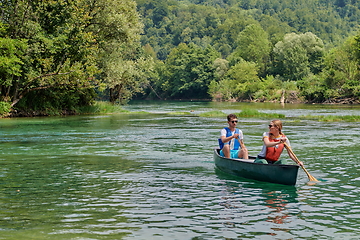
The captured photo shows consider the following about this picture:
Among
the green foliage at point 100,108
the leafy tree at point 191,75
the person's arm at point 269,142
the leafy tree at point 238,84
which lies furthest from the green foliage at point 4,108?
the leafy tree at point 191,75

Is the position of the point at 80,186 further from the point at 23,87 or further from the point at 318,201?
the point at 23,87

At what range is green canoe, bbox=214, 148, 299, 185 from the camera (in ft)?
43.5

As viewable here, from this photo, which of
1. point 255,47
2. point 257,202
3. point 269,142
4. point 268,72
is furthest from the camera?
point 255,47

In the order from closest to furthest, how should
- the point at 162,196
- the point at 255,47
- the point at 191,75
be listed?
the point at 162,196, the point at 191,75, the point at 255,47

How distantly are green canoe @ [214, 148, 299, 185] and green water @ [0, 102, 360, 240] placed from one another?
0.22 metres

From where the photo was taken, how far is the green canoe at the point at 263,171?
13273 millimetres

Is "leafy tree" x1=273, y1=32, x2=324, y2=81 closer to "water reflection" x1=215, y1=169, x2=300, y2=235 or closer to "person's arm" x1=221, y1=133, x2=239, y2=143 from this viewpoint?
"person's arm" x1=221, y1=133, x2=239, y2=143

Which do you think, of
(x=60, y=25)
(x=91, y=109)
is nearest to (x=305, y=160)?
(x=60, y=25)

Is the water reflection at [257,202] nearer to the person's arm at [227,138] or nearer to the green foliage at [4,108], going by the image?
the person's arm at [227,138]

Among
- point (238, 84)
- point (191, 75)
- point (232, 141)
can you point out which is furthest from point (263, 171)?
point (191, 75)

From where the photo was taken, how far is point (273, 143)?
1373cm

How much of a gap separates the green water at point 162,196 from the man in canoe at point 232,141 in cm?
79

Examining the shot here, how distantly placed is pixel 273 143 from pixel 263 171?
81 centimetres

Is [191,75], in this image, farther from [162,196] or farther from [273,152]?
[162,196]
